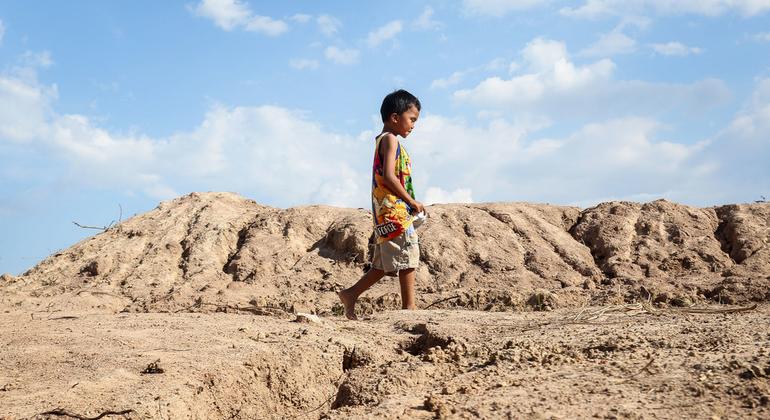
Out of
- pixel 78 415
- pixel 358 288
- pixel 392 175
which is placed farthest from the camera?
pixel 358 288

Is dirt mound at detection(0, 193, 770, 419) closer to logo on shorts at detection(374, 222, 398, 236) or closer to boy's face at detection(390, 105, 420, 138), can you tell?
logo on shorts at detection(374, 222, 398, 236)

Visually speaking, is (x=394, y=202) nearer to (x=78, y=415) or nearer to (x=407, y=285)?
(x=407, y=285)

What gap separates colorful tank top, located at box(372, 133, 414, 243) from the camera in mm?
5418

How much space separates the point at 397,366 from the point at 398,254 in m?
1.82

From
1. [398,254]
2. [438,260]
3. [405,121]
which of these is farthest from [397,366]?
[438,260]

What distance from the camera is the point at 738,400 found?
2596 millimetres

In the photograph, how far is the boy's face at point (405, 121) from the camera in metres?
5.52

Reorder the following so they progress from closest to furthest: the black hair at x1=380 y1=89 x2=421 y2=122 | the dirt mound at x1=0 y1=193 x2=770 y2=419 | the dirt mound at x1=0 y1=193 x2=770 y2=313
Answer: the dirt mound at x1=0 y1=193 x2=770 y2=419 < the black hair at x1=380 y1=89 x2=421 y2=122 < the dirt mound at x1=0 y1=193 x2=770 y2=313

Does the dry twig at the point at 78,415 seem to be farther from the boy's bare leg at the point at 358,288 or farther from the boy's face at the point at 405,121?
the boy's face at the point at 405,121

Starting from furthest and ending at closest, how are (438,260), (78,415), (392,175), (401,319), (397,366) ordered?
(438,260) < (392,175) < (401,319) < (397,366) < (78,415)

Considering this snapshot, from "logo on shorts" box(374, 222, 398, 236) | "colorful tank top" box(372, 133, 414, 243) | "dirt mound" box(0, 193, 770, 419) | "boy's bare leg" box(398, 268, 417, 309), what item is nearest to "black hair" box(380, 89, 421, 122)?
"colorful tank top" box(372, 133, 414, 243)

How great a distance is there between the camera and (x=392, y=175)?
17.6ft

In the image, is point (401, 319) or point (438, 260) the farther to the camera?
point (438, 260)

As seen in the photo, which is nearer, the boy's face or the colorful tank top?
the colorful tank top
